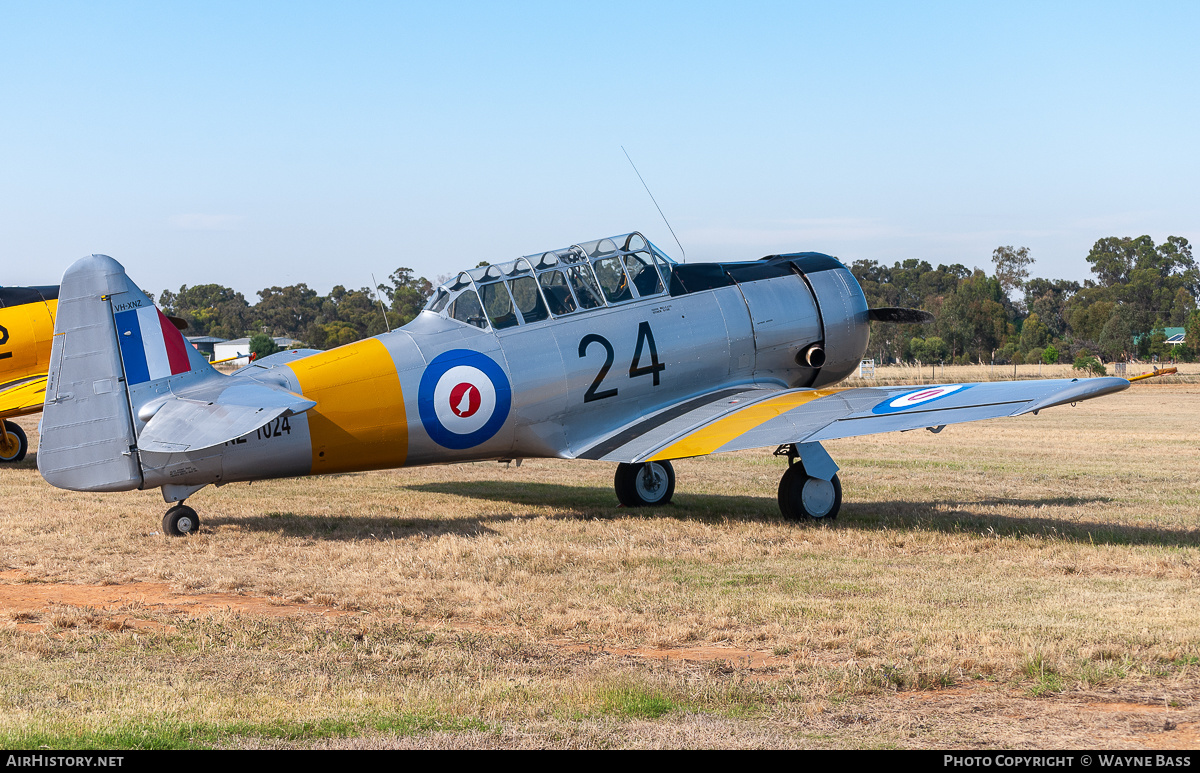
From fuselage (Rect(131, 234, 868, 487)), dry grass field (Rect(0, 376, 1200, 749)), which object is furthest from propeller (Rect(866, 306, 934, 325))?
dry grass field (Rect(0, 376, 1200, 749))

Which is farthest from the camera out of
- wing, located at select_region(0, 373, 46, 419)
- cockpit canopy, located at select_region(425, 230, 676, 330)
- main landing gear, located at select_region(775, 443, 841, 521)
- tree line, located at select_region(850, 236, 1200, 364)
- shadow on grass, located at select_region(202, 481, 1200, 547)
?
tree line, located at select_region(850, 236, 1200, 364)

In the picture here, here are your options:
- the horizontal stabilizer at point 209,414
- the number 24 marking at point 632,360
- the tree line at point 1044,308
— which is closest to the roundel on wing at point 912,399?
the number 24 marking at point 632,360

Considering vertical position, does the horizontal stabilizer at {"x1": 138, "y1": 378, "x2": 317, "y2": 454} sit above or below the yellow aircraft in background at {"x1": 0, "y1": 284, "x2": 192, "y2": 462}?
below

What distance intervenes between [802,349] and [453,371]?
4.03 meters

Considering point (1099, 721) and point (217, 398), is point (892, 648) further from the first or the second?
point (217, 398)

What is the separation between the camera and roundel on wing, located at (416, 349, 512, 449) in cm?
948

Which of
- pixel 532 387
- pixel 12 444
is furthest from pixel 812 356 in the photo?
pixel 12 444

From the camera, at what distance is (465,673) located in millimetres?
4973

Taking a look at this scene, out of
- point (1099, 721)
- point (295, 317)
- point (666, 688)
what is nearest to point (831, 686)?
point (666, 688)

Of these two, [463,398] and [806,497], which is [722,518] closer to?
[806,497]

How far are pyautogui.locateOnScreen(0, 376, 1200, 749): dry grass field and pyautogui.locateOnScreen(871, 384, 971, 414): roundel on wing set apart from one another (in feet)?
3.48

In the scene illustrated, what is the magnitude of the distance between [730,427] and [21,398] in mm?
10883

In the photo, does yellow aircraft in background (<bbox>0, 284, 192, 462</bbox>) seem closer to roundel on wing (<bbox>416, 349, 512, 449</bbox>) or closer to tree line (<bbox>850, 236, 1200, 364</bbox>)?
roundel on wing (<bbox>416, 349, 512, 449</bbox>)

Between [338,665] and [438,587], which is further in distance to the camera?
[438,587]
